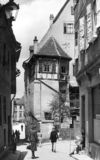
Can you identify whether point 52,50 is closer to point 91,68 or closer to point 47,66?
point 47,66

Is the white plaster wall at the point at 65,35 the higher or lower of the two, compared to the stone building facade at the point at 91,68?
higher

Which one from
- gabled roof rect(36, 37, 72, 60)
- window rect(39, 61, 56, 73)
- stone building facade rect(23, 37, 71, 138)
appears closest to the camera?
stone building facade rect(23, 37, 71, 138)

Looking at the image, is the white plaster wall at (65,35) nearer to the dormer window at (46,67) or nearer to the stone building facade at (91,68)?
the dormer window at (46,67)

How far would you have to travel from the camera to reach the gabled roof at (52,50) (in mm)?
48875

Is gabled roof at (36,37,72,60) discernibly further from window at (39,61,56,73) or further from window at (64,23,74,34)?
window at (64,23,74,34)

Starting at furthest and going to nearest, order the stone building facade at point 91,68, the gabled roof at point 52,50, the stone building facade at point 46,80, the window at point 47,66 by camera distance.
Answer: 1. the gabled roof at point 52,50
2. the window at point 47,66
3. the stone building facade at point 46,80
4. the stone building facade at point 91,68

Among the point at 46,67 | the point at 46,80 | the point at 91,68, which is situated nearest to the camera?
the point at 91,68

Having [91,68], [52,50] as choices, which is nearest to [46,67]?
[52,50]

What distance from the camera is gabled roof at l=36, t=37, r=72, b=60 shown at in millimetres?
48875

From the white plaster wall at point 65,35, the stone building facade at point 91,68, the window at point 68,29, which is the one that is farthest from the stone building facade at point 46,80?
the stone building facade at point 91,68

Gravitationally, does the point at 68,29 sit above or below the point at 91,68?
above

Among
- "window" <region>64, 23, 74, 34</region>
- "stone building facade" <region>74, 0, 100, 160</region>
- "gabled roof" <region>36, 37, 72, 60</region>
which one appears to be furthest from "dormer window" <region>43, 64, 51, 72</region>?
"stone building facade" <region>74, 0, 100, 160</region>

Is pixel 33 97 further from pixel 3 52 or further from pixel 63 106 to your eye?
pixel 3 52

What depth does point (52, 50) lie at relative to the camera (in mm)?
49906
